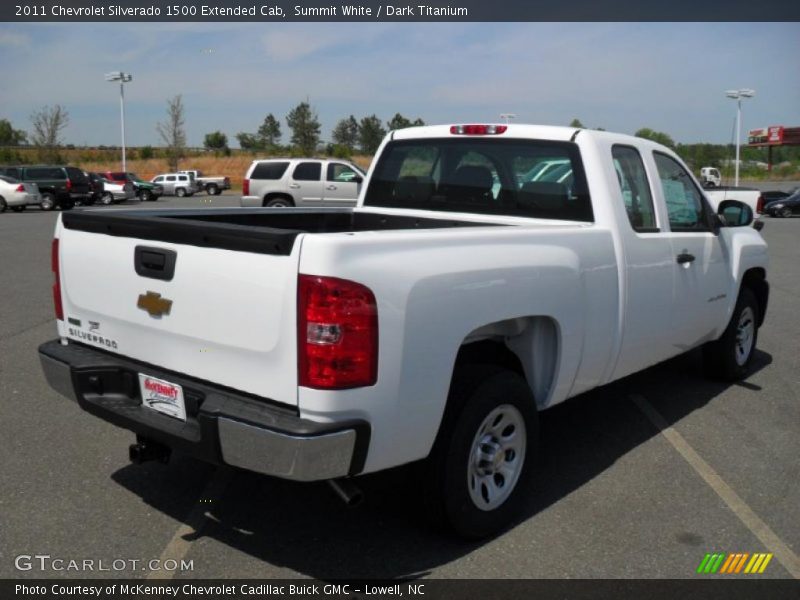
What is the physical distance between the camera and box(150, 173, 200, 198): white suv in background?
161 ft

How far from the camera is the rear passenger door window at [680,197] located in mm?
5125

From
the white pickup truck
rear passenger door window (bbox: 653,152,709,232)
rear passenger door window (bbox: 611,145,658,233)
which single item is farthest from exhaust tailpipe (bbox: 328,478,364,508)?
rear passenger door window (bbox: 653,152,709,232)

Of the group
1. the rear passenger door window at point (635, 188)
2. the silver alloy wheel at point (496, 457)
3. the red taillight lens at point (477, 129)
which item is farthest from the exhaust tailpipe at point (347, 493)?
the red taillight lens at point (477, 129)

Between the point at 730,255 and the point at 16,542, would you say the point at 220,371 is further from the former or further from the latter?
the point at 730,255

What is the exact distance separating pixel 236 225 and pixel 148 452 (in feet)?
3.72

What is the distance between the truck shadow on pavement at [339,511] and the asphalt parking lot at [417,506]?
11mm

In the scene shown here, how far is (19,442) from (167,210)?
1.69 meters

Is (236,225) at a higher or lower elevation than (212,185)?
higher

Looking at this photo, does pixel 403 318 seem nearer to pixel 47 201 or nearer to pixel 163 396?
pixel 163 396

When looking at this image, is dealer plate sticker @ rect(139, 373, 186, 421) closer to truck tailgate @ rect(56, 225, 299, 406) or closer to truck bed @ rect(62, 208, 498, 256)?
truck tailgate @ rect(56, 225, 299, 406)

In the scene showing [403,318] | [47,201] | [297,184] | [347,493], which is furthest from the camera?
[47,201]

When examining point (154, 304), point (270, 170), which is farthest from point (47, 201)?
point (154, 304)

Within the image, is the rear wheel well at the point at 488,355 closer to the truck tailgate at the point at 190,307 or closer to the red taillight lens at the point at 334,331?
the red taillight lens at the point at 334,331

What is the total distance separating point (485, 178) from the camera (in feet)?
16.3
